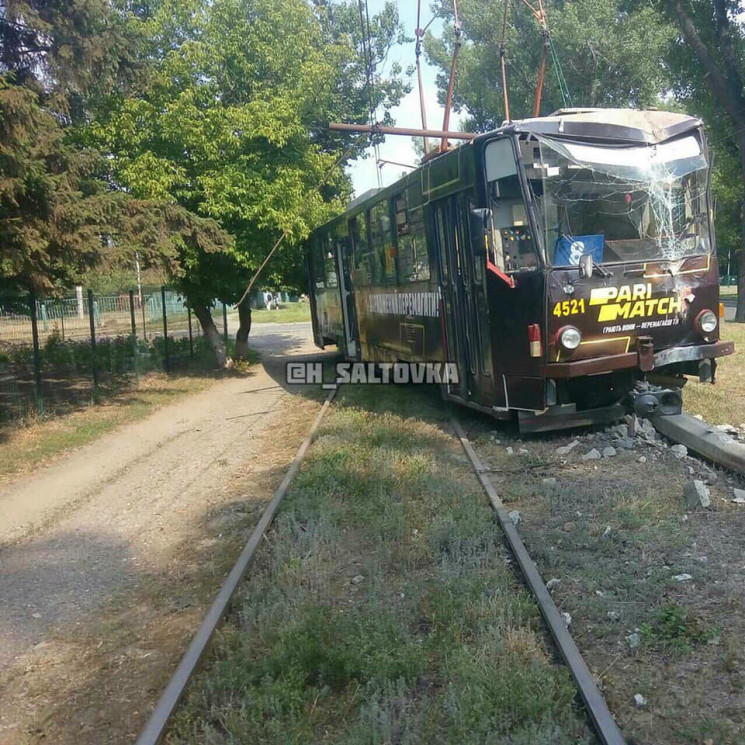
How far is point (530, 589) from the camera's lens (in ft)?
16.1

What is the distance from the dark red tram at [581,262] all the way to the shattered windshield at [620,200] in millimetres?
12

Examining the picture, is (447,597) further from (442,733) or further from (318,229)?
(318,229)

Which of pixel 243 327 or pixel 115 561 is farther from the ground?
pixel 243 327

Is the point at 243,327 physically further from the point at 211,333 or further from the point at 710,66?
the point at 710,66

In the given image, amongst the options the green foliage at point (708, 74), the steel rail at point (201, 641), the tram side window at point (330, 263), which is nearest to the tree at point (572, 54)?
the green foliage at point (708, 74)

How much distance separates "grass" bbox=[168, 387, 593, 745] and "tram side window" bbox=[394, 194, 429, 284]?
424 cm

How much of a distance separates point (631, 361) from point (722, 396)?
3291 millimetres

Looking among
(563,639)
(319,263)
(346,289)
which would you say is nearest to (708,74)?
(319,263)

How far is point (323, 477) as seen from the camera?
26.1 ft

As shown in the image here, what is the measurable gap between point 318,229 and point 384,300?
5.26 meters

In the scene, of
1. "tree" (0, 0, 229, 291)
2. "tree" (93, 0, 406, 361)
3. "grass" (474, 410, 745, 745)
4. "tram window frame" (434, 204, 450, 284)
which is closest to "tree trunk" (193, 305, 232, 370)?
"tree" (93, 0, 406, 361)

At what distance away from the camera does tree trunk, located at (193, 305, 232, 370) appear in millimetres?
19188

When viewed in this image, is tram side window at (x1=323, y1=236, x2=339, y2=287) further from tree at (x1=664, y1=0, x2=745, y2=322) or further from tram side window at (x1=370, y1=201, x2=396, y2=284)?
tree at (x1=664, y1=0, x2=745, y2=322)

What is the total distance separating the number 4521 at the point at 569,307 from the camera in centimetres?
803
